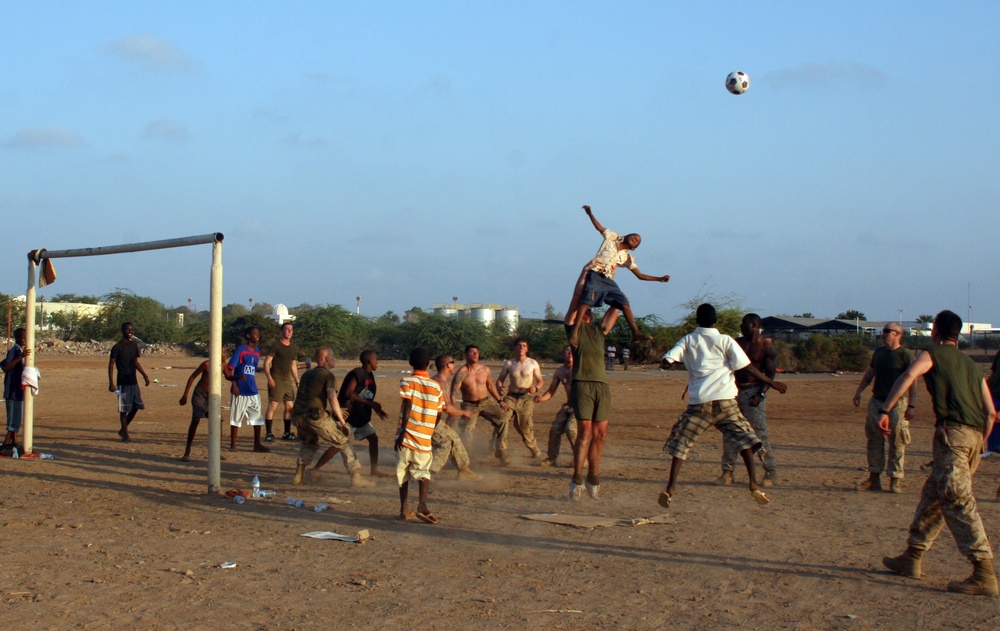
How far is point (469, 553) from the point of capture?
7.67 meters

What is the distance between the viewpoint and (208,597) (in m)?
6.36

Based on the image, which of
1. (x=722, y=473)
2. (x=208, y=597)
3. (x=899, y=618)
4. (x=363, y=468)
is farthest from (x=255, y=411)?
(x=899, y=618)

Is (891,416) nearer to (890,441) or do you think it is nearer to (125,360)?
(890,441)

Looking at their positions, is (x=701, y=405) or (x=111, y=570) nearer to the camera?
(x=111, y=570)

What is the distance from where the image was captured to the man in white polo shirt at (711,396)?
28.4ft

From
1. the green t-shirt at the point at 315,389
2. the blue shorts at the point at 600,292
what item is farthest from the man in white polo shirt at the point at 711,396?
the green t-shirt at the point at 315,389

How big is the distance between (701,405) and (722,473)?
2.76 metres

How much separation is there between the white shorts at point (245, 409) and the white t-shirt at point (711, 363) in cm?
723

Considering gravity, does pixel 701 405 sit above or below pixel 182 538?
above

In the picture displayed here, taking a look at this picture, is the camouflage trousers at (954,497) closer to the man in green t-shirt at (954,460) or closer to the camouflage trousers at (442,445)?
the man in green t-shirt at (954,460)

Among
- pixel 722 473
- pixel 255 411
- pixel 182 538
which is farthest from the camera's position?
pixel 255 411

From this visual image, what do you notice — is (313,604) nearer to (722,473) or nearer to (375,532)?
(375,532)

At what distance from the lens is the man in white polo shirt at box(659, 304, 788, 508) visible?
28.4 feet

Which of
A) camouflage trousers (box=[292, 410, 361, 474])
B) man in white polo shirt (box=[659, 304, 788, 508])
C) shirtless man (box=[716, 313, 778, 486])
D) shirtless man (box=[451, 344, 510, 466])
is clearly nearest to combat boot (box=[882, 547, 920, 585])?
man in white polo shirt (box=[659, 304, 788, 508])
